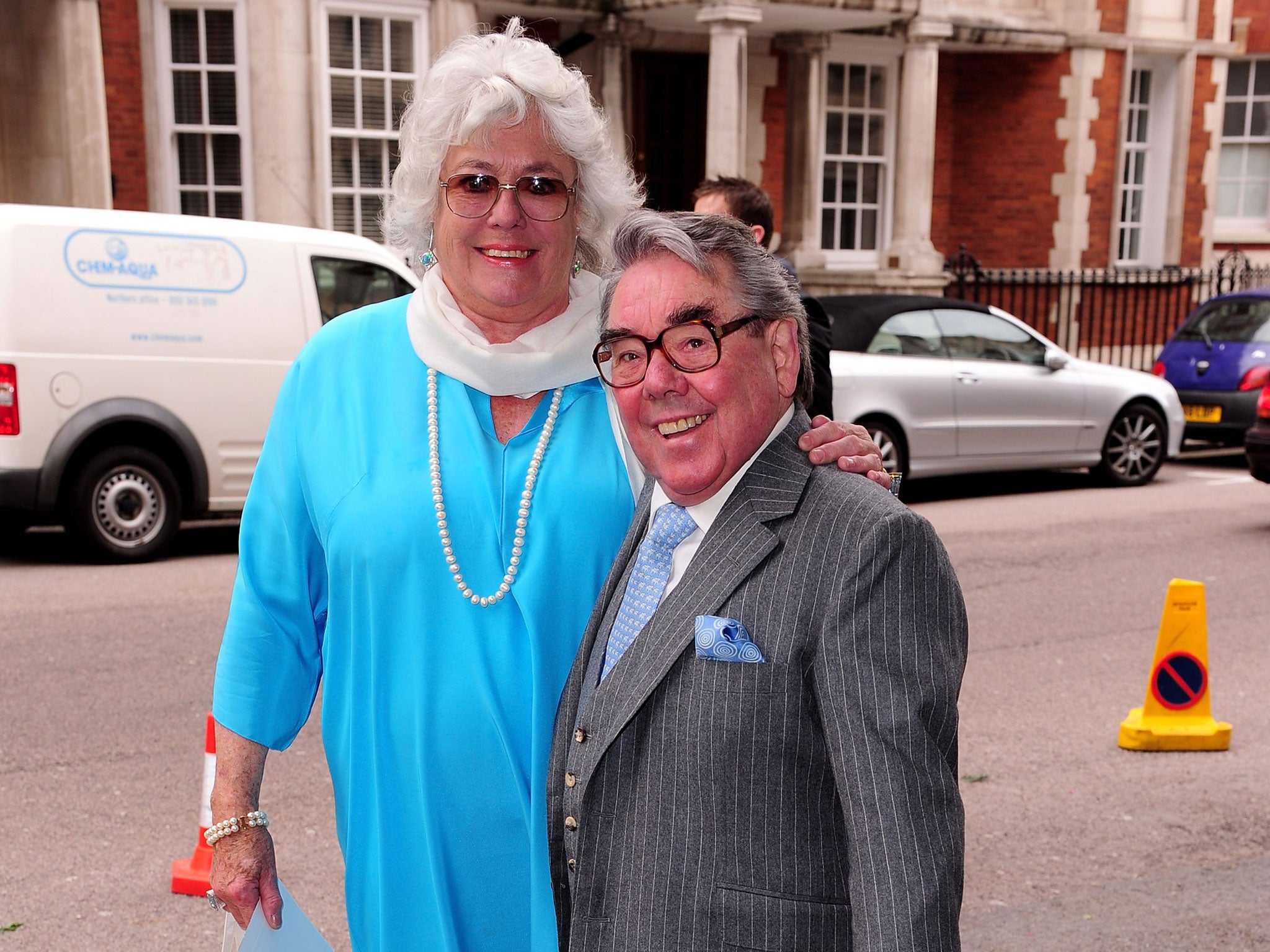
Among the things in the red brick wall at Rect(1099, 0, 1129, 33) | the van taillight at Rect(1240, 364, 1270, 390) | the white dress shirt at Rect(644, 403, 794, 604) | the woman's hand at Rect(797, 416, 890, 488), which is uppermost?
the red brick wall at Rect(1099, 0, 1129, 33)

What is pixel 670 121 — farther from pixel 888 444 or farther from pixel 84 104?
pixel 888 444

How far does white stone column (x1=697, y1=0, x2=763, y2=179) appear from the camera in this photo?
50.0 feet

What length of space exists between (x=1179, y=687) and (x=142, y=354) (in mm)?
6011

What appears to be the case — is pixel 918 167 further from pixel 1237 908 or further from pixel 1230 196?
pixel 1237 908

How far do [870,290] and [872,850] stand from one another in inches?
651

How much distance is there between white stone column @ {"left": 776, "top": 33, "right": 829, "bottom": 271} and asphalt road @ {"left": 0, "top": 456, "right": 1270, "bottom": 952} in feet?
31.3

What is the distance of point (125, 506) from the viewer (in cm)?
882

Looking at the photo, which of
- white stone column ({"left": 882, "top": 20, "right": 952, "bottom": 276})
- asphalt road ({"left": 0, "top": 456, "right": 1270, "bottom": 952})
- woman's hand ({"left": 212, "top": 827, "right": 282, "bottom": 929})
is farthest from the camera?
white stone column ({"left": 882, "top": 20, "right": 952, "bottom": 276})

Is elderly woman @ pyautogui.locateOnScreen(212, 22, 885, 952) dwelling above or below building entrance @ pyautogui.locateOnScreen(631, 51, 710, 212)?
below

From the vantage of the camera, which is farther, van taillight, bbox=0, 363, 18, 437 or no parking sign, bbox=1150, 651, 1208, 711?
van taillight, bbox=0, 363, 18, 437

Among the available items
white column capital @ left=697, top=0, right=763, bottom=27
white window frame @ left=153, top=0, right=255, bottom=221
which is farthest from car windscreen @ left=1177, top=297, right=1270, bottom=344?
white window frame @ left=153, top=0, right=255, bottom=221

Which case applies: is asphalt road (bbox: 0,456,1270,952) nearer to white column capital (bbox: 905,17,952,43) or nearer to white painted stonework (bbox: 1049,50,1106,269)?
white column capital (bbox: 905,17,952,43)

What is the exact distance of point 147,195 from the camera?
1415cm

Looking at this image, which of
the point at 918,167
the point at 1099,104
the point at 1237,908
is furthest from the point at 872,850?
the point at 1099,104
